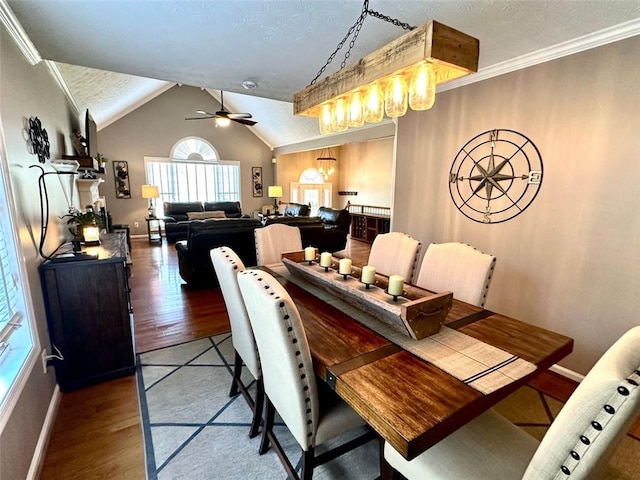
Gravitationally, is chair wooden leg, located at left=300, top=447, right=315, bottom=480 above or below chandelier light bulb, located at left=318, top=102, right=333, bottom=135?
below

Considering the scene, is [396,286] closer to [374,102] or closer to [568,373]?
[374,102]

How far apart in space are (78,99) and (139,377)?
13.4ft

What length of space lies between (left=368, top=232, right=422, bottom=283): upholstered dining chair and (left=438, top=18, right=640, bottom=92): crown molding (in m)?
1.58

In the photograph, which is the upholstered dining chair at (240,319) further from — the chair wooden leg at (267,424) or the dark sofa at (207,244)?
the dark sofa at (207,244)

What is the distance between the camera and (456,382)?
107 centimetres

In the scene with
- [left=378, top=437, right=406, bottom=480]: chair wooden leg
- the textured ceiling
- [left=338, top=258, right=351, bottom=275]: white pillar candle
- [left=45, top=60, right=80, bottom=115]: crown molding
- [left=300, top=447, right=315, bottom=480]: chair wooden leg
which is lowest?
[left=300, top=447, right=315, bottom=480]: chair wooden leg

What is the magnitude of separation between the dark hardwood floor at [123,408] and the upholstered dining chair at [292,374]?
2.97 ft

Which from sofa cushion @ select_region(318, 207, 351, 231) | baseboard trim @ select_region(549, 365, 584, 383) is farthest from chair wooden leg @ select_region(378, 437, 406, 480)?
sofa cushion @ select_region(318, 207, 351, 231)

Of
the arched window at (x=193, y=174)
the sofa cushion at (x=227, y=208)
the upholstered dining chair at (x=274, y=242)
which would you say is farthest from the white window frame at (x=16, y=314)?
the arched window at (x=193, y=174)

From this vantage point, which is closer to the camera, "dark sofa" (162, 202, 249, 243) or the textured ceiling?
the textured ceiling

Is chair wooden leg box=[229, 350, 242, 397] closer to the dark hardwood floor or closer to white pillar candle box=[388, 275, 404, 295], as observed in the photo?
the dark hardwood floor

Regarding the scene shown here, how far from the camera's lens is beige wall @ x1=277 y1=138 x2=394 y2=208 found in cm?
934

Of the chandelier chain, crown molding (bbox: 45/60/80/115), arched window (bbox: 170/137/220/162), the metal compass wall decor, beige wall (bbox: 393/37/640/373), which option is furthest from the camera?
arched window (bbox: 170/137/220/162)

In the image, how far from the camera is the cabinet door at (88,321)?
206cm
